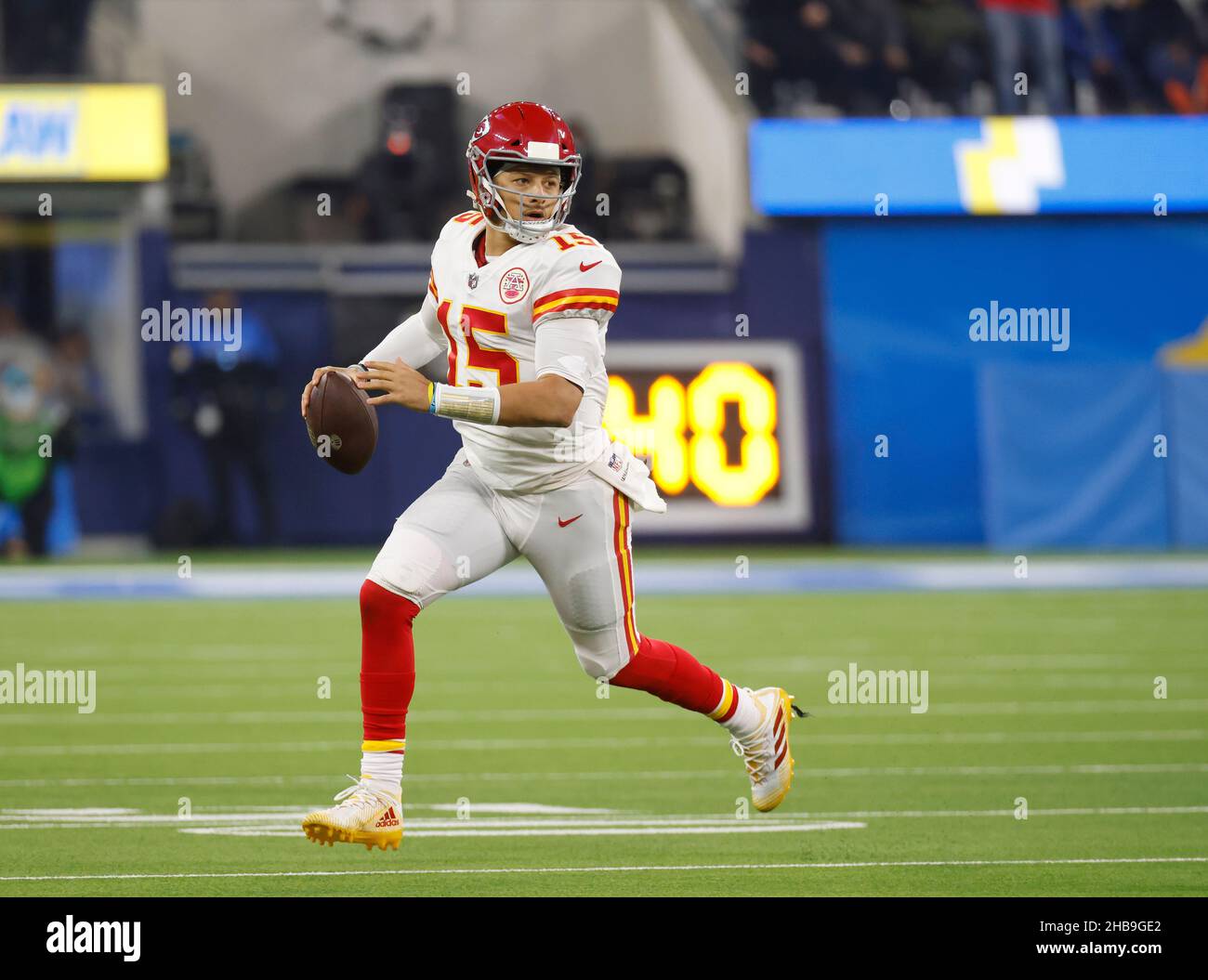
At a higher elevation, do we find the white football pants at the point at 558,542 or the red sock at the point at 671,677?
the white football pants at the point at 558,542

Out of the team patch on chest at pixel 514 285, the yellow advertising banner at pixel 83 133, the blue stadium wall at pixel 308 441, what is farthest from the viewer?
the blue stadium wall at pixel 308 441

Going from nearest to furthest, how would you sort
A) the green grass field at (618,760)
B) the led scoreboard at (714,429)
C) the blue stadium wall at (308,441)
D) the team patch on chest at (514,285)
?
the green grass field at (618,760), the team patch on chest at (514,285), the led scoreboard at (714,429), the blue stadium wall at (308,441)

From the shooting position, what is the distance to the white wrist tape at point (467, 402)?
16.3 feet

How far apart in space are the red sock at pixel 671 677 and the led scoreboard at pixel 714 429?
10101 mm

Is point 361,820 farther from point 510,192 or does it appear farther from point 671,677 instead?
point 510,192

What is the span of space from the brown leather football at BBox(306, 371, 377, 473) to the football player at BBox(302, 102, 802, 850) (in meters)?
0.04

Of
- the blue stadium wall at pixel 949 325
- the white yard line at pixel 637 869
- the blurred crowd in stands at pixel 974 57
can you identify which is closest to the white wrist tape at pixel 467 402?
the white yard line at pixel 637 869

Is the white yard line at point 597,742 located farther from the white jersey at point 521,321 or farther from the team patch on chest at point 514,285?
the team patch on chest at point 514,285

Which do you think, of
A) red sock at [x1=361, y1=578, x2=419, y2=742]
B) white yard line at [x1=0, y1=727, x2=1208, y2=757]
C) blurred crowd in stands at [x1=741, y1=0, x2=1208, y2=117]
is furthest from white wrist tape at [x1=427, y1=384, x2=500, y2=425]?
blurred crowd in stands at [x1=741, y1=0, x2=1208, y2=117]

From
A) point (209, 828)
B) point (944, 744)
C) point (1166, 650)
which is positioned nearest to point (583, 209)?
point (1166, 650)

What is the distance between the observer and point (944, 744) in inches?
297

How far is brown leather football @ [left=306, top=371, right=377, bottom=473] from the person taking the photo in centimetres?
515

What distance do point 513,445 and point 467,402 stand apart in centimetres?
35

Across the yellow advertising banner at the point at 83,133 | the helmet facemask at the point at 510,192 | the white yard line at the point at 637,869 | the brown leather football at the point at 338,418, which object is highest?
the yellow advertising banner at the point at 83,133
